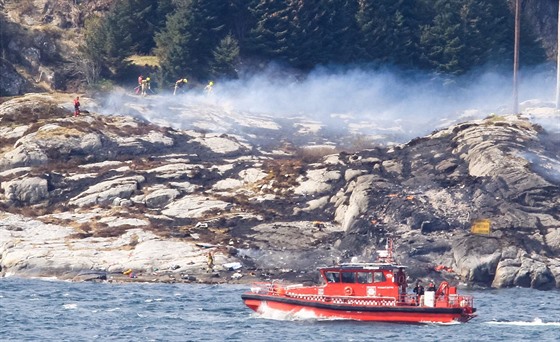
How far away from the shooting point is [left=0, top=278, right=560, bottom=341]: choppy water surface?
72.2 m

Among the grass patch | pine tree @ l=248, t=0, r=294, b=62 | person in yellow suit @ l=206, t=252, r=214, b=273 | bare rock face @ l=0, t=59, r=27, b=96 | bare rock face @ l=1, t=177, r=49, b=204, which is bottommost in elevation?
person in yellow suit @ l=206, t=252, r=214, b=273

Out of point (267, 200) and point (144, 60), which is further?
point (144, 60)

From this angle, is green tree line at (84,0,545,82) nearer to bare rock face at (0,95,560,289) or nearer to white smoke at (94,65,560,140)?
white smoke at (94,65,560,140)

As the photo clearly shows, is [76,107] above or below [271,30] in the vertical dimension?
below

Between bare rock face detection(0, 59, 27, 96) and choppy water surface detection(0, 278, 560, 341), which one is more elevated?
bare rock face detection(0, 59, 27, 96)

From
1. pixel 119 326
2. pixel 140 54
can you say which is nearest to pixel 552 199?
pixel 119 326

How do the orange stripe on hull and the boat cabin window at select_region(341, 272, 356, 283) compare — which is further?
the boat cabin window at select_region(341, 272, 356, 283)

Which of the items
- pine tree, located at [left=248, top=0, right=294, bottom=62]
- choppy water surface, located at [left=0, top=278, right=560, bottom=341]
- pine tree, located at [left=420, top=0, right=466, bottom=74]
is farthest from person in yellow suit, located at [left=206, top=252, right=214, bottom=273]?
pine tree, located at [left=420, top=0, right=466, bottom=74]

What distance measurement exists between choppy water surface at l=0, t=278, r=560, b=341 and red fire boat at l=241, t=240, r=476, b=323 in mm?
617

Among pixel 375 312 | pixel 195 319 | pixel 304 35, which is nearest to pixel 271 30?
pixel 304 35

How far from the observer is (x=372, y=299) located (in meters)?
76.7

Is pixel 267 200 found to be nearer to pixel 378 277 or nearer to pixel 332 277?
pixel 332 277

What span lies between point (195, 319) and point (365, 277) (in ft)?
30.7

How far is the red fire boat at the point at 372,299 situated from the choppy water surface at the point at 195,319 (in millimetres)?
617
